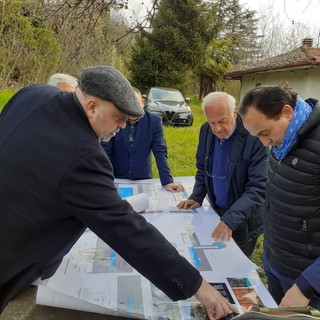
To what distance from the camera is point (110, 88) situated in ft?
3.90

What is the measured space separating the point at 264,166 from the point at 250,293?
0.91m

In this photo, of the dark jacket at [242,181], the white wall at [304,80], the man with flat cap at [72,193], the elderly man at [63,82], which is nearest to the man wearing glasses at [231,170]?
the dark jacket at [242,181]

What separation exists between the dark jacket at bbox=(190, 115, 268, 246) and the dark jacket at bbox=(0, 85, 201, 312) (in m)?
0.79

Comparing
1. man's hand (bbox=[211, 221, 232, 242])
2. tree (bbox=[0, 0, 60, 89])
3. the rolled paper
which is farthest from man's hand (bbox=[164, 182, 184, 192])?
tree (bbox=[0, 0, 60, 89])

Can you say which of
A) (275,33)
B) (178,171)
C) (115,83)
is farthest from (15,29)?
(275,33)

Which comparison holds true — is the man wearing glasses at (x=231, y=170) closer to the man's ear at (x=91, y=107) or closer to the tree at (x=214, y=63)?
the man's ear at (x=91, y=107)

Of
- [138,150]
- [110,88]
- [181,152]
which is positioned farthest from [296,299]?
[181,152]

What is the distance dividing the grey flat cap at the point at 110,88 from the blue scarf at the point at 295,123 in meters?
0.72

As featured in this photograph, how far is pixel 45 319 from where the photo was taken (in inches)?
49.9

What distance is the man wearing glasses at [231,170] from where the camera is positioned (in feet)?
6.65

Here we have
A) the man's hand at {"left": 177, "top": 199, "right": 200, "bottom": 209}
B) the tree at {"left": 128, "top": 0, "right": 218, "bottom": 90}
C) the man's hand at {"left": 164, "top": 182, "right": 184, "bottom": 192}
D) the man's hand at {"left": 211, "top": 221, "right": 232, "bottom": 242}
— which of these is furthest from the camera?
the tree at {"left": 128, "top": 0, "right": 218, "bottom": 90}

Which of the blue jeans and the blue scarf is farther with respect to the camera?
the blue jeans

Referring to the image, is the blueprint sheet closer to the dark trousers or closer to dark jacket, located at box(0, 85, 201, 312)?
dark jacket, located at box(0, 85, 201, 312)

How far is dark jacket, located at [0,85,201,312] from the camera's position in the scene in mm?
1083
